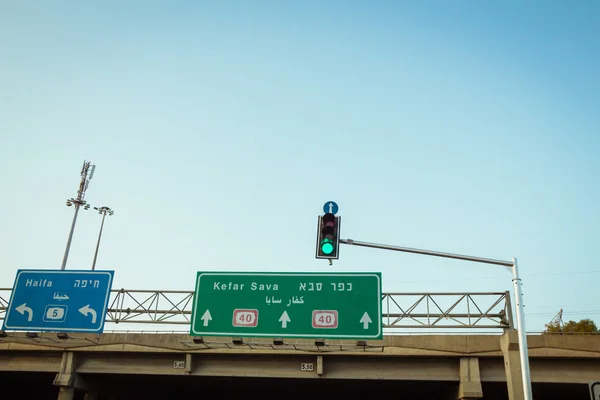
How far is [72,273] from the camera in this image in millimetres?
23469

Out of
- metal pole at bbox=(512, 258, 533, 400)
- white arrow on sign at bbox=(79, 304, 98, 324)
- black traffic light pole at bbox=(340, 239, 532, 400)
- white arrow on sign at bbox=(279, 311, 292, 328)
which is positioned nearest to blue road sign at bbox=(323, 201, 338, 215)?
black traffic light pole at bbox=(340, 239, 532, 400)

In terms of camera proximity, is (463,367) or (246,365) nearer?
(463,367)

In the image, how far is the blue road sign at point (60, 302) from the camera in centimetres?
2280

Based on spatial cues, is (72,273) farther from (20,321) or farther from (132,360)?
(132,360)

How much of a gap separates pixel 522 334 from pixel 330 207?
597 cm

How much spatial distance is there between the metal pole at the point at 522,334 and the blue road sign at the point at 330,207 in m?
4.98

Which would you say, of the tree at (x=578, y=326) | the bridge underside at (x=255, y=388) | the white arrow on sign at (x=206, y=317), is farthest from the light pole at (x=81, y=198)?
the tree at (x=578, y=326)

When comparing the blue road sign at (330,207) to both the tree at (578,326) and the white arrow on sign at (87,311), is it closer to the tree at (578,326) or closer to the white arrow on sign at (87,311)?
the white arrow on sign at (87,311)

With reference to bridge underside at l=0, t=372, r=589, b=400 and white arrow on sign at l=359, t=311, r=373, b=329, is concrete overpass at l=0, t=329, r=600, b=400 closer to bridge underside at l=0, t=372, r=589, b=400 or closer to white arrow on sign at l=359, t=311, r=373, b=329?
bridge underside at l=0, t=372, r=589, b=400

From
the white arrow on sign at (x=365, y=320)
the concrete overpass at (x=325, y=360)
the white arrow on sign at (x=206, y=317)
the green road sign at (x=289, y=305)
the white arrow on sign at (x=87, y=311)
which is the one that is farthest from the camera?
the white arrow on sign at (x=87, y=311)

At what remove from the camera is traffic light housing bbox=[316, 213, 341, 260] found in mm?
14844

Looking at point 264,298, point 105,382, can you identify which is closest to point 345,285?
point 264,298

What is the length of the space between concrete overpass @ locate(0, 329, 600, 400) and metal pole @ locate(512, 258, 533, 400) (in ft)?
19.6

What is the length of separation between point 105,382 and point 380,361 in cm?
1423
